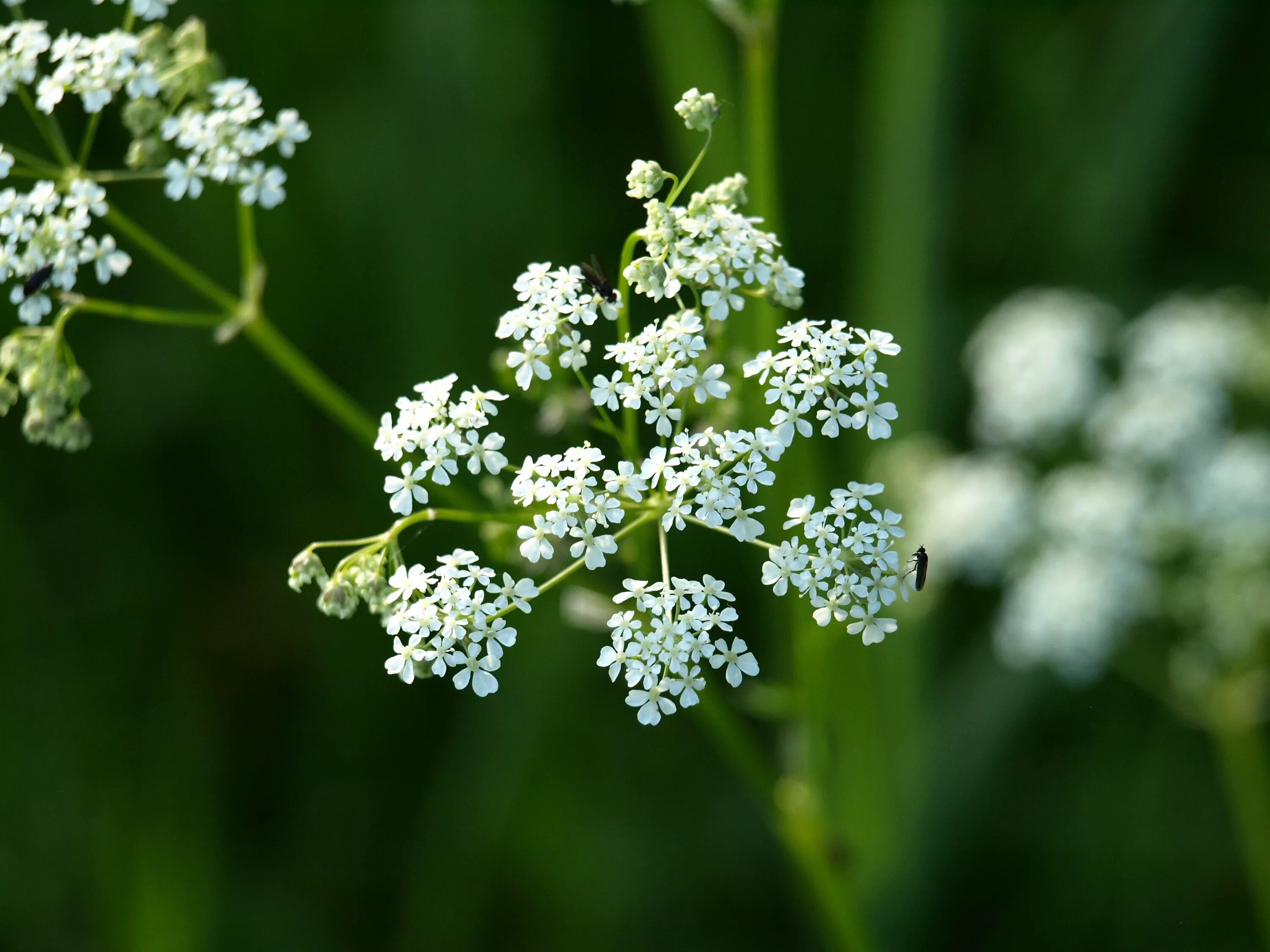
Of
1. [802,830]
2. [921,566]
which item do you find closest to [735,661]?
[921,566]

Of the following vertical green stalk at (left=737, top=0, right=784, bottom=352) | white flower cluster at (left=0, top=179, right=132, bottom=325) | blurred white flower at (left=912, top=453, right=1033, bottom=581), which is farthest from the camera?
blurred white flower at (left=912, top=453, right=1033, bottom=581)

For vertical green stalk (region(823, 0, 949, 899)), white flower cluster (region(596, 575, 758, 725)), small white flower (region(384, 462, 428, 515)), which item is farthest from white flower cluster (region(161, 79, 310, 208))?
vertical green stalk (region(823, 0, 949, 899))

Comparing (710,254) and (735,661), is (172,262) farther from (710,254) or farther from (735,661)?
(735,661)

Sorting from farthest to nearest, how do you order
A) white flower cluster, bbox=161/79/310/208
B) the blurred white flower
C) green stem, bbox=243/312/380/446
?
1. the blurred white flower
2. green stem, bbox=243/312/380/446
3. white flower cluster, bbox=161/79/310/208

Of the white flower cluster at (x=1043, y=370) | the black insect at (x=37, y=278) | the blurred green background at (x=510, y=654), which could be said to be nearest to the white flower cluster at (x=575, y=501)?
the black insect at (x=37, y=278)

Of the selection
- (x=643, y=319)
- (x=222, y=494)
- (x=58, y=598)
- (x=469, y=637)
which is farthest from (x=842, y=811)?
(x=58, y=598)

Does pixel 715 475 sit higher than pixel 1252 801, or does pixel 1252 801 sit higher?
pixel 1252 801

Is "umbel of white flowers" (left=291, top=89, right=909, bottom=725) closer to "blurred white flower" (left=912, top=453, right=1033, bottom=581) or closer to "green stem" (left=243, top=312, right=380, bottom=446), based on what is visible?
"green stem" (left=243, top=312, right=380, bottom=446)

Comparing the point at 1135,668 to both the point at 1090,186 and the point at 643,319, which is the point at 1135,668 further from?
the point at 643,319
